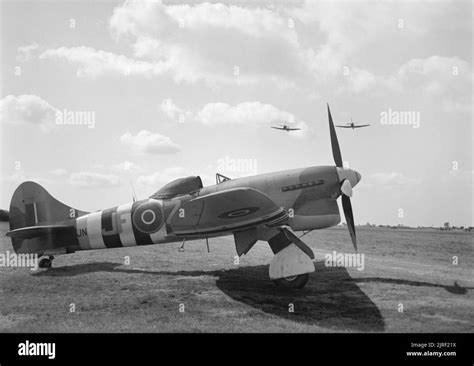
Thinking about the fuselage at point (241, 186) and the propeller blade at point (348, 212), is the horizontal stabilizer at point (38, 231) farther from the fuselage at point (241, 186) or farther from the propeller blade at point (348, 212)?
the propeller blade at point (348, 212)

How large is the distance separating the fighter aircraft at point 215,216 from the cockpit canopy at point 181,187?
0.03m

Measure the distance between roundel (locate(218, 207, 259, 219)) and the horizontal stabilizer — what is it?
557 cm

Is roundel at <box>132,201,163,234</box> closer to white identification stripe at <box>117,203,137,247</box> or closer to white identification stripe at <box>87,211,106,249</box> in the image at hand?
white identification stripe at <box>117,203,137,247</box>

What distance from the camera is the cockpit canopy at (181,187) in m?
11.0

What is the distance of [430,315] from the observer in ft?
24.1

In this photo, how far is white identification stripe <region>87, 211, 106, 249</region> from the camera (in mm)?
11562

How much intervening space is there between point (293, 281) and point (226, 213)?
2.37 metres

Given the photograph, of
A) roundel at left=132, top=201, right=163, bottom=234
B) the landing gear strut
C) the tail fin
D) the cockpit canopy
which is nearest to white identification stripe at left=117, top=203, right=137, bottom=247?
roundel at left=132, top=201, right=163, bottom=234

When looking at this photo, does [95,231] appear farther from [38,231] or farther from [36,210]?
[36,210]

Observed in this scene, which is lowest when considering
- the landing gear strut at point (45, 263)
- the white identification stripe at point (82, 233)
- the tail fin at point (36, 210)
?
the landing gear strut at point (45, 263)

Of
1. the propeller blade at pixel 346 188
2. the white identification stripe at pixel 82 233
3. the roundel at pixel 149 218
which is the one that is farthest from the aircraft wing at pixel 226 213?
the white identification stripe at pixel 82 233

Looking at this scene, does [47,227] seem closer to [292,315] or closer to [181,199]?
[181,199]

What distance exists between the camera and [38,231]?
37.8 feet
